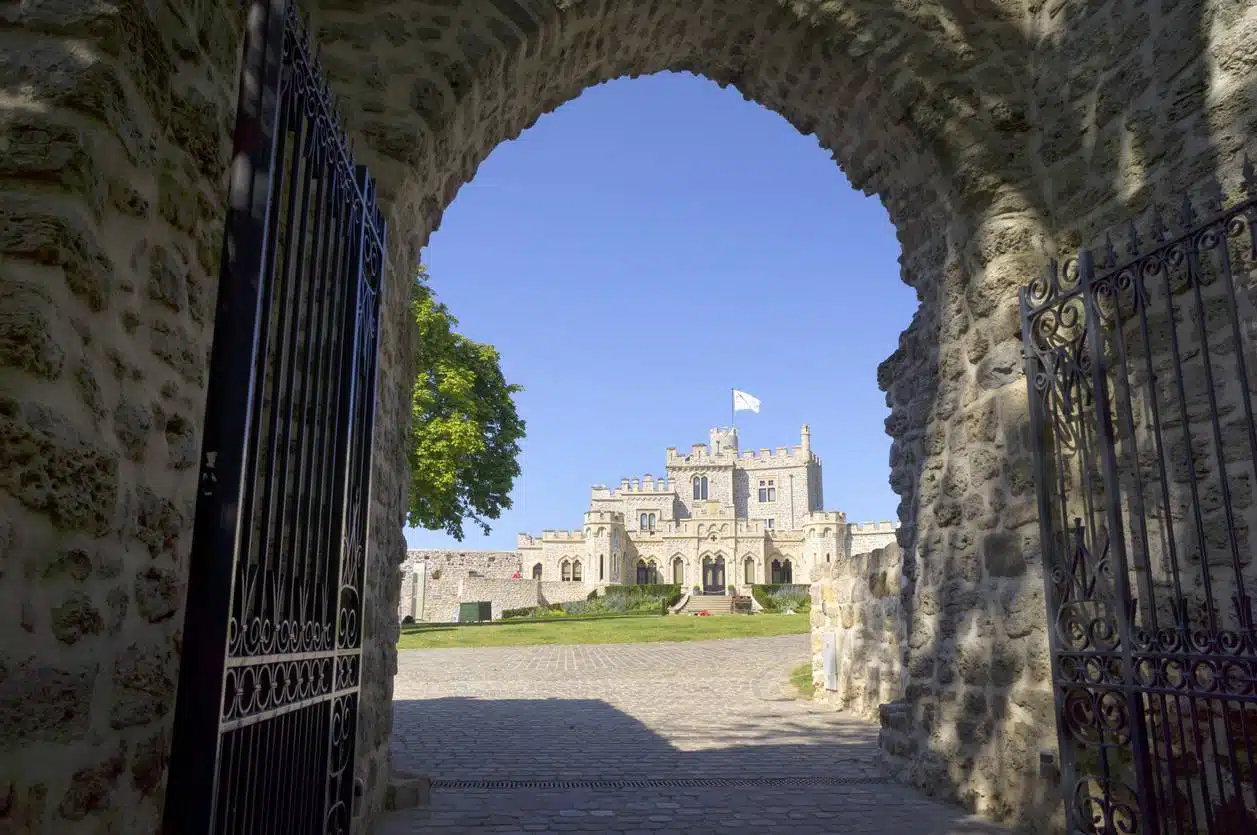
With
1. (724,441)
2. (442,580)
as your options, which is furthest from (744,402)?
(442,580)

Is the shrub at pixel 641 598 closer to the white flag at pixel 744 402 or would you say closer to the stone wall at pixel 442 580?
the stone wall at pixel 442 580

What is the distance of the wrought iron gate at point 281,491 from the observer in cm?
211

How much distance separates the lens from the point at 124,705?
196cm

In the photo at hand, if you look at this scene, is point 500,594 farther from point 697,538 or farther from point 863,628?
point 863,628

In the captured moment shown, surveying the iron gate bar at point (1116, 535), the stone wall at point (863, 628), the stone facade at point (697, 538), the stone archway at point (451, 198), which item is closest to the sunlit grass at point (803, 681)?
the stone wall at point (863, 628)

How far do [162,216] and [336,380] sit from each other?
1256 millimetres

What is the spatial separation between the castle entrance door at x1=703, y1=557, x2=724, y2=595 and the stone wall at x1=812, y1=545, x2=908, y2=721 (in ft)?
179

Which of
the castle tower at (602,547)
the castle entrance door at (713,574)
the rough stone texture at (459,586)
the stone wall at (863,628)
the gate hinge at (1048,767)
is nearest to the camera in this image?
the gate hinge at (1048,767)

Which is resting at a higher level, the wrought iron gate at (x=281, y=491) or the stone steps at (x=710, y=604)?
the wrought iron gate at (x=281, y=491)

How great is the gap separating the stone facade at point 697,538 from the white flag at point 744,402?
5394 millimetres

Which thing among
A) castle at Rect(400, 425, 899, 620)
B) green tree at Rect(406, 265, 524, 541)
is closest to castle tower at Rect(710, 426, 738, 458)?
castle at Rect(400, 425, 899, 620)

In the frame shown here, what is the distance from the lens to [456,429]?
25750 mm

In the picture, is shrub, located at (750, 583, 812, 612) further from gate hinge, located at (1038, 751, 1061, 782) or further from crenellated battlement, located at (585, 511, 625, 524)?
gate hinge, located at (1038, 751, 1061, 782)

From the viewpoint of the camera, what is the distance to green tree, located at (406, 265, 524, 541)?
25359mm
